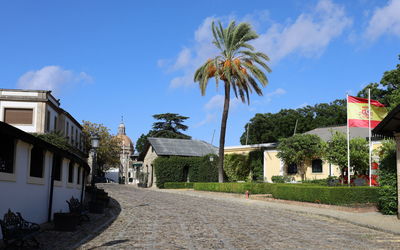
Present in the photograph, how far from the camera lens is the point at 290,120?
71.9 metres

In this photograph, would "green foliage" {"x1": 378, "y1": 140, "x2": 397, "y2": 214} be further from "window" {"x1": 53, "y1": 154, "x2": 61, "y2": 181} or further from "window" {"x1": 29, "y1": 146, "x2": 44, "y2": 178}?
"window" {"x1": 29, "y1": 146, "x2": 44, "y2": 178}

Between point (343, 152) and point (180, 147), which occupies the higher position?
point (180, 147)

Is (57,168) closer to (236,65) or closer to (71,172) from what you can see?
(71,172)

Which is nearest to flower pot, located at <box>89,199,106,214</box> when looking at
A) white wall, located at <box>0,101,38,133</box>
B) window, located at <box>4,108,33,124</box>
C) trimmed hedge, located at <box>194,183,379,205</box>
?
trimmed hedge, located at <box>194,183,379,205</box>

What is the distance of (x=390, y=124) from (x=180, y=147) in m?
36.1

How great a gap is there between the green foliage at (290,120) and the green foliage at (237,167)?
24.5 meters

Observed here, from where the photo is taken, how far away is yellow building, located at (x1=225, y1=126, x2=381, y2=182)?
38.0 meters

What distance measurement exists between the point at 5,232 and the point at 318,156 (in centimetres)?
3238

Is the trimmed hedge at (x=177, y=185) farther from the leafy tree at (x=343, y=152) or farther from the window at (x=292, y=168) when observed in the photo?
the leafy tree at (x=343, y=152)

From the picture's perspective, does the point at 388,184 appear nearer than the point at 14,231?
No

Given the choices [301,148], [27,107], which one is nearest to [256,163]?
[301,148]

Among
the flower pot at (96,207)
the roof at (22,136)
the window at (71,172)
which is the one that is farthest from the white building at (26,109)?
the roof at (22,136)

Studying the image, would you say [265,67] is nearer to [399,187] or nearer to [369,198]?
[369,198]

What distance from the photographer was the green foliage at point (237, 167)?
46.0 meters
